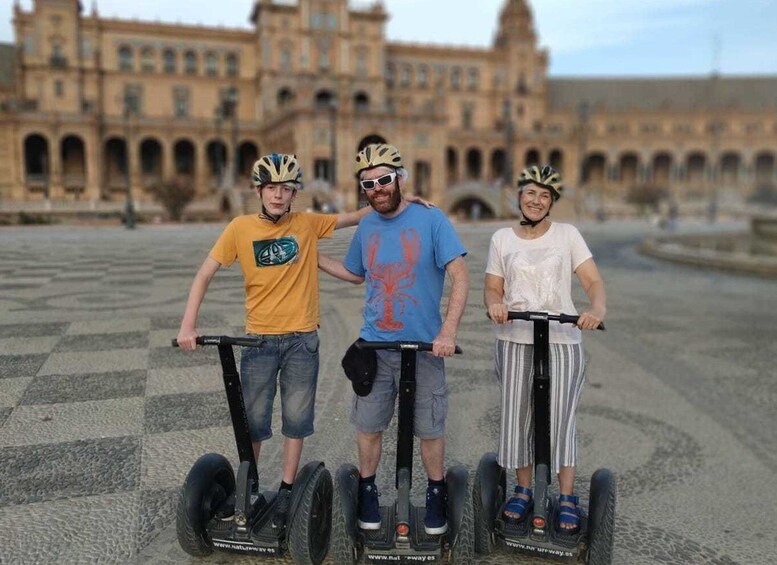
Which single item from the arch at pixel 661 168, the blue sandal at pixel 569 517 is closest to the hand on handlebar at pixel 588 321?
the blue sandal at pixel 569 517

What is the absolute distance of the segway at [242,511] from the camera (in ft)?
10.7

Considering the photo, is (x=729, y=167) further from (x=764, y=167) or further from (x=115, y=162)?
(x=115, y=162)

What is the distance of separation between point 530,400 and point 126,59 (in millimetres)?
73655

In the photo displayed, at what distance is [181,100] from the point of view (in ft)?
230

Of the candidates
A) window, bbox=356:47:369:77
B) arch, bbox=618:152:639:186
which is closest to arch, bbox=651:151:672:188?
arch, bbox=618:152:639:186

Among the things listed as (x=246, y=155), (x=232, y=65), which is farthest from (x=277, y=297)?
(x=232, y=65)

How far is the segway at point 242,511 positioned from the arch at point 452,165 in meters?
71.2

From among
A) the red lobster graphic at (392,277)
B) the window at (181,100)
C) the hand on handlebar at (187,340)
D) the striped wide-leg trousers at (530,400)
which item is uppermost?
the window at (181,100)

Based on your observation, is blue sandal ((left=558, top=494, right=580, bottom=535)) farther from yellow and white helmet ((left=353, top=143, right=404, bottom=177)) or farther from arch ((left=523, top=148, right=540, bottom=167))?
arch ((left=523, top=148, right=540, bottom=167))

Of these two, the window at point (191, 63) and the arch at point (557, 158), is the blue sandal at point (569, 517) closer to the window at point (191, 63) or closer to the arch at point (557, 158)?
the window at point (191, 63)

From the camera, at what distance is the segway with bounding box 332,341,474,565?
318cm

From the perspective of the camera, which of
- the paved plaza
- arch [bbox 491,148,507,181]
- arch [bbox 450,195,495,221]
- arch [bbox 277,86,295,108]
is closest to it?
the paved plaza

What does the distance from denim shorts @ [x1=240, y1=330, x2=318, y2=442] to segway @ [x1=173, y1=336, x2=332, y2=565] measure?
0.16 metres

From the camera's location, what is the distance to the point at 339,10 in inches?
2618
